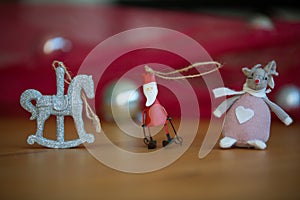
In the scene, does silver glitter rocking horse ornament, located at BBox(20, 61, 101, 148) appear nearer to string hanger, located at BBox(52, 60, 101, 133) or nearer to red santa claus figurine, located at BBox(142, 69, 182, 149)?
string hanger, located at BBox(52, 60, 101, 133)

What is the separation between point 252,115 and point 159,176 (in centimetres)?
28

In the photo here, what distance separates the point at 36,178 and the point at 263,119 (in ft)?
1.42

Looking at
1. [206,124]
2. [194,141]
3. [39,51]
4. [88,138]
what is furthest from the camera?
[39,51]

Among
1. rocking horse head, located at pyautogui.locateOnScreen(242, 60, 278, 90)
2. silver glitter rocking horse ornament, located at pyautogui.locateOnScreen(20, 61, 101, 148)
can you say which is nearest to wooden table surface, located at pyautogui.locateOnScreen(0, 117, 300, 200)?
silver glitter rocking horse ornament, located at pyautogui.locateOnScreen(20, 61, 101, 148)

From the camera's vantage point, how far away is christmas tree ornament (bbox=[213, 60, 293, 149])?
0.82 metres

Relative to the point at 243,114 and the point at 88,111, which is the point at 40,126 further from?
the point at 243,114

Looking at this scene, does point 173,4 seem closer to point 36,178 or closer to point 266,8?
point 266,8

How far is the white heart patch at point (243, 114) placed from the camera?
83 cm

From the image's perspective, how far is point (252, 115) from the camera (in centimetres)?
83

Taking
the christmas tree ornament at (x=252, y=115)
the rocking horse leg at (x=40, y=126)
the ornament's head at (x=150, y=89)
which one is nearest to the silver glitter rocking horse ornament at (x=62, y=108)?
the rocking horse leg at (x=40, y=126)

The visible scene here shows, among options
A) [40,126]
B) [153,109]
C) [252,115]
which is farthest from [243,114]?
[40,126]

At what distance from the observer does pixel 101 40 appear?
188 cm

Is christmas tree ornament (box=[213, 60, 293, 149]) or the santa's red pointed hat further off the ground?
the santa's red pointed hat

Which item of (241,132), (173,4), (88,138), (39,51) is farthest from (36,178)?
(173,4)
